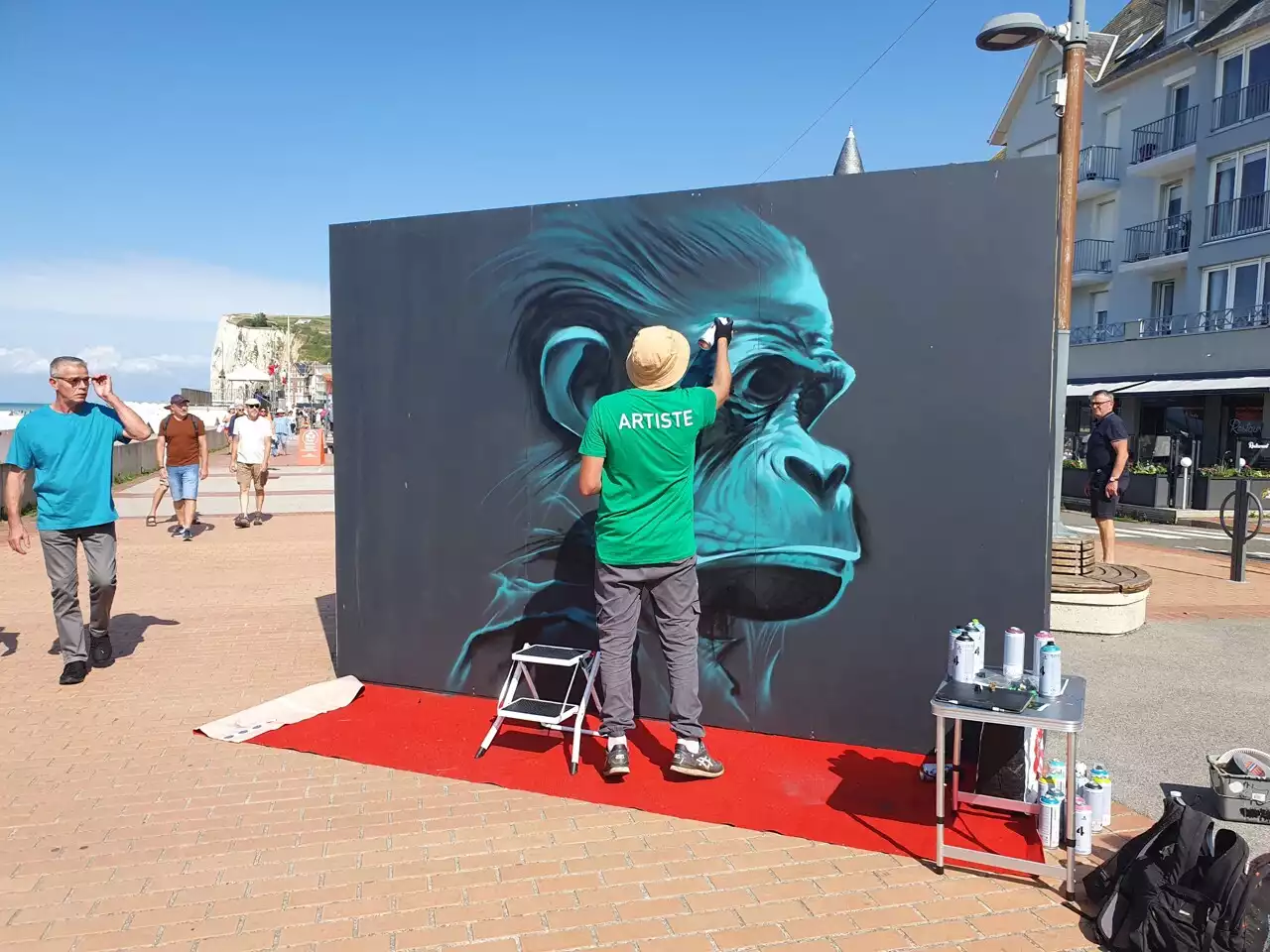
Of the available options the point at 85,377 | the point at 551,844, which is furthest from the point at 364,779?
the point at 85,377

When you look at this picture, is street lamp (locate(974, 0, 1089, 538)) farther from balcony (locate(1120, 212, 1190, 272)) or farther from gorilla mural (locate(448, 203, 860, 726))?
balcony (locate(1120, 212, 1190, 272))

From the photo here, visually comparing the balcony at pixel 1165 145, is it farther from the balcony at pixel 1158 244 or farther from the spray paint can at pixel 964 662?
the spray paint can at pixel 964 662

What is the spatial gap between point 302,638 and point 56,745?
231cm

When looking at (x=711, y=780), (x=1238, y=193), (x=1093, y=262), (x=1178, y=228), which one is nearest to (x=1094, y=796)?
(x=711, y=780)

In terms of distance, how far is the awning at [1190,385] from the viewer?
20.9 metres

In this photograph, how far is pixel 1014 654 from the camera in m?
3.55

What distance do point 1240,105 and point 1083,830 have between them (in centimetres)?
2641

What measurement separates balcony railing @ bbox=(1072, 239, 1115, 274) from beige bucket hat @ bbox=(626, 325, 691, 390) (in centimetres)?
2834

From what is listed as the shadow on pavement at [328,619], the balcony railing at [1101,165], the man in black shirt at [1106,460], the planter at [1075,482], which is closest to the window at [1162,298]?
the balcony railing at [1101,165]

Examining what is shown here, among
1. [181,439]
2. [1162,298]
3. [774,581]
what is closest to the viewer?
[774,581]

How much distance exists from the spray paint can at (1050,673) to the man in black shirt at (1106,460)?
5544 millimetres

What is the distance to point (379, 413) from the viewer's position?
538 cm

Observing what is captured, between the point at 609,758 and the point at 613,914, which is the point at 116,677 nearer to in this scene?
the point at 609,758

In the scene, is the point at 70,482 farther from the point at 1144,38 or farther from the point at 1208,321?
the point at 1144,38
